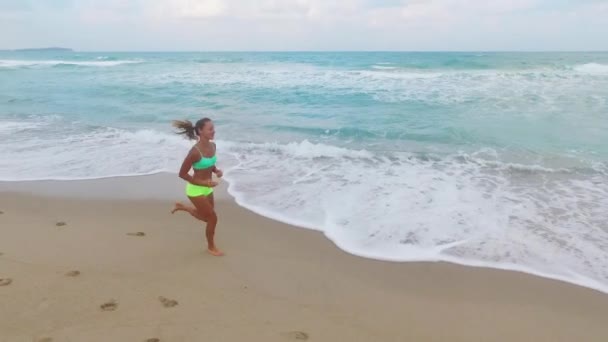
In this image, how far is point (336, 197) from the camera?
6570mm

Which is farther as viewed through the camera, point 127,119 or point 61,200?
point 127,119

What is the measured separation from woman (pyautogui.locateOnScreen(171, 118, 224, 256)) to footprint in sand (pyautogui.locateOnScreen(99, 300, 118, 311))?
1.16m

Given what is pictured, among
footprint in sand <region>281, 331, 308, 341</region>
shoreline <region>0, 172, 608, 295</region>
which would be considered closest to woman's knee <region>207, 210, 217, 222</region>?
shoreline <region>0, 172, 608, 295</region>

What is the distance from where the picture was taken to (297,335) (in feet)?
10.9

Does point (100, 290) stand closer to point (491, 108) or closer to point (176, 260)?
point (176, 260)

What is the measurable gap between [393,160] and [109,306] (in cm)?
652

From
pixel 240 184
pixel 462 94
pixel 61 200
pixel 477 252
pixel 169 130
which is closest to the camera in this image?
pixel 477 252

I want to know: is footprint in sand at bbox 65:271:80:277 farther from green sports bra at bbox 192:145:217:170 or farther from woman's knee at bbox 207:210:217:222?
green sports bra at bbox 192:145:217:170

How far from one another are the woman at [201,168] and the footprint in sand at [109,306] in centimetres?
116

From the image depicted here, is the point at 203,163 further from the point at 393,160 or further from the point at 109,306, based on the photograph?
the point at 393,160

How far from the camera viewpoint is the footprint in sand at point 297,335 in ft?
10.8

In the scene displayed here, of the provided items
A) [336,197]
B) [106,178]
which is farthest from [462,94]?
[106,178]

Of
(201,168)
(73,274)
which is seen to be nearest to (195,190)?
(201,168)

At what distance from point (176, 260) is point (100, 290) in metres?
0.82
